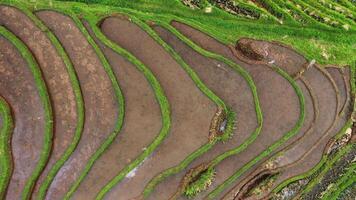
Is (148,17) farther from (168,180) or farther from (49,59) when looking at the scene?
(168,180)

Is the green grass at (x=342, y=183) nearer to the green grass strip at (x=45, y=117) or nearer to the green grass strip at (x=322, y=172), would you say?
the green grass strip at (x=322, y=172)

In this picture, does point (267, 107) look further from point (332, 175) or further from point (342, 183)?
point (342, 183)

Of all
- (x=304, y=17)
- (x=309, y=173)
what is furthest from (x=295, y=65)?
(x=309, y=173)

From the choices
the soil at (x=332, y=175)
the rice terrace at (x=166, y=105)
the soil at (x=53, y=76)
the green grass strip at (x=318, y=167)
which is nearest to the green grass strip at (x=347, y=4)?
the rice terrace at (x=166, y=105)

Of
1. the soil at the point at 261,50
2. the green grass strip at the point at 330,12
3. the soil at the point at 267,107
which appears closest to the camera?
the soil at the point at 267,107

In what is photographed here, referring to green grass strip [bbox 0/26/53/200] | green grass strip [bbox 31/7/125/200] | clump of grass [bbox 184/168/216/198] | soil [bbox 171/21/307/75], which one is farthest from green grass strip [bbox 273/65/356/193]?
green grass strip [bbox 0/26/53/200]

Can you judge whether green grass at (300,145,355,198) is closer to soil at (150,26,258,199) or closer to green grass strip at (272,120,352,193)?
green grass strip at (272,120,352,193)

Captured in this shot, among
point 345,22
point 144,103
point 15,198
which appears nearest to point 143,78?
point 144,103
